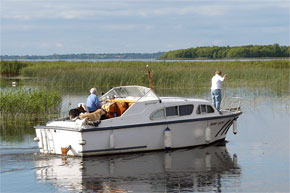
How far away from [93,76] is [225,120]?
76.4 ft

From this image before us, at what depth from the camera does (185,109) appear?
19406 mm

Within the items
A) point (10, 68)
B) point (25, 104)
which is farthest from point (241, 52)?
point (25, 104)

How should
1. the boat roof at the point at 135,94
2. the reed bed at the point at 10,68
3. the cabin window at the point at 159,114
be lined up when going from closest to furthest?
the cabin window at the point at 159,114
the boat roof at the point at 135,94
the reed bed at the point at 10,68

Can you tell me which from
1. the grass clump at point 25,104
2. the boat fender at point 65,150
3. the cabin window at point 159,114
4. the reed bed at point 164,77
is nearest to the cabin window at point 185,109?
the cabin window at point 159,114

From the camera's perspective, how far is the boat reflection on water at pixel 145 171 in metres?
14.7

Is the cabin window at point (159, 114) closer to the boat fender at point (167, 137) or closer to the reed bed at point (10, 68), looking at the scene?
the boat fender at point (167, 137)

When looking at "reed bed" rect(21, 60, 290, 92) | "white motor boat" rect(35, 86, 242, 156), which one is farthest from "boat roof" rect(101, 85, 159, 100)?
"reed bed" rect(21, 60, 290, 92)

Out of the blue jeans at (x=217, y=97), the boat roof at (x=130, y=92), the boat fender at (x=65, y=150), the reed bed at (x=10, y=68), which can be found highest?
the reed bed at (x=10, y=68)

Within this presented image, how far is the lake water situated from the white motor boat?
290 millimetres

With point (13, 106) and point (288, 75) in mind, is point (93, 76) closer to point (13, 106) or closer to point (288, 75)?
point (288, 75)

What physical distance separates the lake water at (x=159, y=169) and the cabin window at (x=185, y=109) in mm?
1193

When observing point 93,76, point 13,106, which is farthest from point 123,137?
point 93,76

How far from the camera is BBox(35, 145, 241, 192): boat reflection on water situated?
48.3 feet

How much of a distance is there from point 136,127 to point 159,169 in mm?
2056
